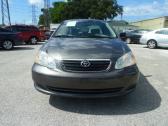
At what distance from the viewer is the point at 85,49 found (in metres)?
4.92

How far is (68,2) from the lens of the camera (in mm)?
58281

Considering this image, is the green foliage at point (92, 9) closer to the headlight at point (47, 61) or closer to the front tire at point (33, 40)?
the front tire at point (33, 40)

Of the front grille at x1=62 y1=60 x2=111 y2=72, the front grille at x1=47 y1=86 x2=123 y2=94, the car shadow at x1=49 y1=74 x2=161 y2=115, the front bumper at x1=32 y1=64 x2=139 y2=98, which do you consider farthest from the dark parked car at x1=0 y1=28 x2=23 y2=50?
the front grille at x1=62 y1=60 x2=111 y2=72

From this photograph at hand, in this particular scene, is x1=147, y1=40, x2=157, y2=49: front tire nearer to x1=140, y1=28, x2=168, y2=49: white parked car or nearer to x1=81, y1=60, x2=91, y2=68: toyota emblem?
x1=140, y1=28, x2=168, y2=49: white parked car

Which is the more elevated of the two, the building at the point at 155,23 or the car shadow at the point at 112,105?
the building at the point at 155,23

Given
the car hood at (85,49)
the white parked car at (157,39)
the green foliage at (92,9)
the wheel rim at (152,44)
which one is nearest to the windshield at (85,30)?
the car hood at (85,49)

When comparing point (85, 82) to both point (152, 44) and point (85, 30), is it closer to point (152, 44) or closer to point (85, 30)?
point (85, 30)

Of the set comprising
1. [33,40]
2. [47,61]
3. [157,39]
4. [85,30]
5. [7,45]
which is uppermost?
[85,30]

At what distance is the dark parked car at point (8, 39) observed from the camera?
1562 centimetres

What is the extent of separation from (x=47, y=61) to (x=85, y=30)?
1.92 metres

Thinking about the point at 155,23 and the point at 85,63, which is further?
the point at 155,23

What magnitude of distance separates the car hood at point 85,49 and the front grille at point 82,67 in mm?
94

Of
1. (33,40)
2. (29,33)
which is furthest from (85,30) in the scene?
(33,40)

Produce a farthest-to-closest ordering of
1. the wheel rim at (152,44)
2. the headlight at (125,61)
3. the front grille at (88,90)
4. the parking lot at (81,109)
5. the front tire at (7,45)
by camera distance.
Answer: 1. the wheel rim at (152,44)
2. the front tire at (7,45)
3. the headlight at (125,61)
4. the front grille at (88,90)
5. the parking lot at (81,109)
